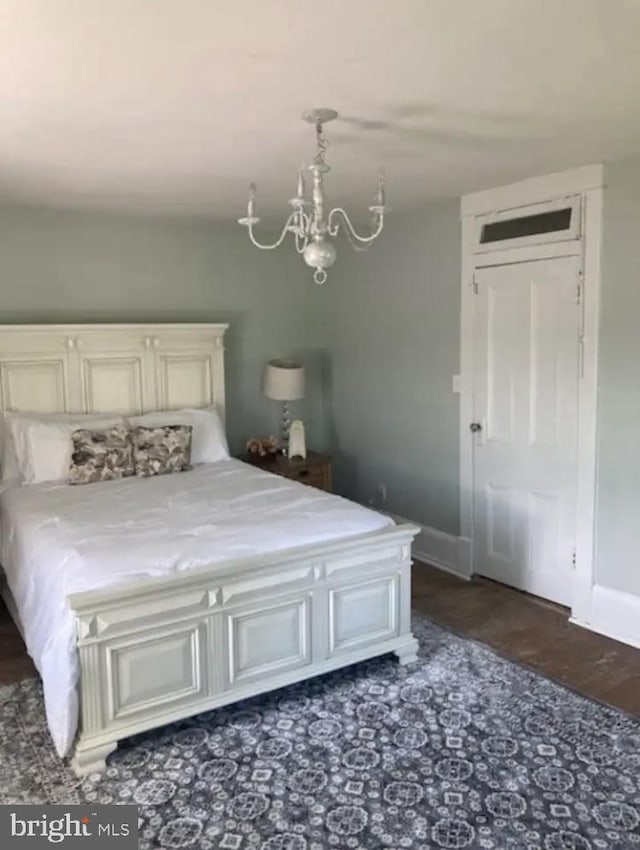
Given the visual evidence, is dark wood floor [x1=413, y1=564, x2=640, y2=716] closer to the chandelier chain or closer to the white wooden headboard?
the white wooden headboard

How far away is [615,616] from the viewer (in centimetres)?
344

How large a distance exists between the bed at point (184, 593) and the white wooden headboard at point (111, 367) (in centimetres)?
71

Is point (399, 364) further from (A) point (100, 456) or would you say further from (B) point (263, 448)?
(A) point (100, 456)

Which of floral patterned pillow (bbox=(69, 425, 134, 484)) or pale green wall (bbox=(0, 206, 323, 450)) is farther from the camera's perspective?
pale green wall (bbox=(0, 206, 323, 450))

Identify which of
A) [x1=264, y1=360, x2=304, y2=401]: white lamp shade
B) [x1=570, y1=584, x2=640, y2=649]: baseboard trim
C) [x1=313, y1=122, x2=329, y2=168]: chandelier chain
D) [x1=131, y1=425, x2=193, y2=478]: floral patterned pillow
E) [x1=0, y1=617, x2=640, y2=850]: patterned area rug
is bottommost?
[x1=0, y1=617, x2=640, y2=850]: patterned area rug

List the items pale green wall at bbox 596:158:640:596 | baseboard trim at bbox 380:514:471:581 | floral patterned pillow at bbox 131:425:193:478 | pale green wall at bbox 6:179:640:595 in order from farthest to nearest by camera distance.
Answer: baseboard trim at bbox 380:514:471:581 → floral patterned pillow at bbox 131:425:193:478 → pale green wall at bbox 6:179:640:595 → pale green wall at bbox 596:158:640:596

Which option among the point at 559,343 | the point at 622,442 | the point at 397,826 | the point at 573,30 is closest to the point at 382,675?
the point at 397,826

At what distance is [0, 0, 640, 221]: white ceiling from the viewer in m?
1.74

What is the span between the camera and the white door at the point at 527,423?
143 inches

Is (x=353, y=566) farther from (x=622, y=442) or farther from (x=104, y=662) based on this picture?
(x=622, y=442)

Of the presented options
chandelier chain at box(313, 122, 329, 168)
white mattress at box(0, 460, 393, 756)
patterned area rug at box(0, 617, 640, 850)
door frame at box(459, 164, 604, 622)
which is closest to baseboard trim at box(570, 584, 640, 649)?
door frame at box(459, 164, 604, 622)

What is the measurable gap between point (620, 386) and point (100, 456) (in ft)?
8.92

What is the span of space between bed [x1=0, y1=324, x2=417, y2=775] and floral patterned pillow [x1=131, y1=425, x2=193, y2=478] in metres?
0.17

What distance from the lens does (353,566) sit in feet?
9.76
